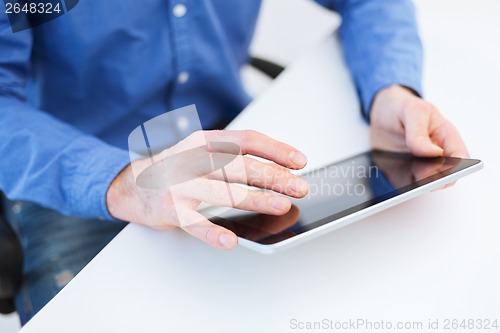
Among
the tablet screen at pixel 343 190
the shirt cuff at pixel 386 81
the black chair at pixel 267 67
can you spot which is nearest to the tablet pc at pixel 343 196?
the tablet screen at pixel 343 190

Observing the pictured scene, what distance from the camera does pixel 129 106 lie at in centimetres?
67

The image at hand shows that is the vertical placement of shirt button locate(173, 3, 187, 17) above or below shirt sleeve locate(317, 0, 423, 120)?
below

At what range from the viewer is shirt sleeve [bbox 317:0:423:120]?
0.63 metres

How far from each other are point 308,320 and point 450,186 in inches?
8.4

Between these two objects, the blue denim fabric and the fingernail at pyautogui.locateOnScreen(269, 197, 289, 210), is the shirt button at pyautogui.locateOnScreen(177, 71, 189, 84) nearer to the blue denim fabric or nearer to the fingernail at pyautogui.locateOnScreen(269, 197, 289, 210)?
the blue denim fabric

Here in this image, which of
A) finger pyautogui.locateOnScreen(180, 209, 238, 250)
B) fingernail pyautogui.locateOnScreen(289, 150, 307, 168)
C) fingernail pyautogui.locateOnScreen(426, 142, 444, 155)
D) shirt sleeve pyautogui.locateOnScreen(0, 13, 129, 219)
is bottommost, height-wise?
shirt sleeve pyautogui.locateOnScreen(0, 13, 129, 219)

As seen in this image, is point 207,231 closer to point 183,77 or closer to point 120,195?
point 120,195

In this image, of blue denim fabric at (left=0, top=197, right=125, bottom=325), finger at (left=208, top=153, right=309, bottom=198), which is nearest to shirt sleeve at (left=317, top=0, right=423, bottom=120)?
finger at (left=208, top=153, right=309, bottom=198)

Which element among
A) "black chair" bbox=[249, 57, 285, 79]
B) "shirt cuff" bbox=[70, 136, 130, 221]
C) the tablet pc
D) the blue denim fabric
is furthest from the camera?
"black chair" bbox=[249, 57, 285, 79]

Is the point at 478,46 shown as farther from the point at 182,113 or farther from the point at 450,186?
the point at 182,113

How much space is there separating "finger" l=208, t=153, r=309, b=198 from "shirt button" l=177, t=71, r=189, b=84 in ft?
0.84

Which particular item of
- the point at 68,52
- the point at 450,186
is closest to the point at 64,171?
the point at 68,52

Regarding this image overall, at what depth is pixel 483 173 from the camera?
1.76ft

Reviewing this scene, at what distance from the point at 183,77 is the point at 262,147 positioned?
27cm
